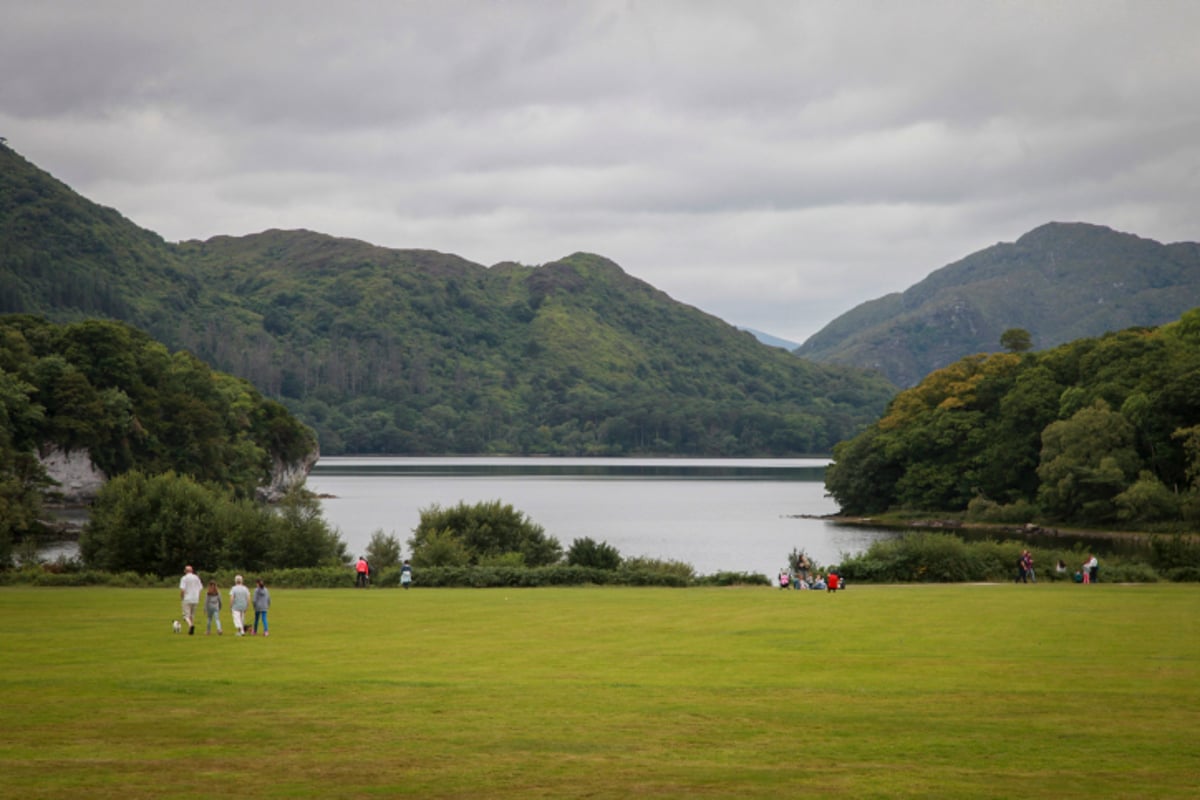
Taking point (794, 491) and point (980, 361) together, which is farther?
point (794, 491)

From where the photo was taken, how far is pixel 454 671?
82.4 feet

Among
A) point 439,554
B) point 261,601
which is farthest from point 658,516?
point 261,601

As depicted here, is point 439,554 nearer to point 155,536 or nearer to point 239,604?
point 155,536

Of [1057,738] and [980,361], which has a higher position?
[980,361]

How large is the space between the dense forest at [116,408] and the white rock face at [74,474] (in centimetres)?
69

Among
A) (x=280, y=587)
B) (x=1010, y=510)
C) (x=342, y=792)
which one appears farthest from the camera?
(x=1010, y=510)

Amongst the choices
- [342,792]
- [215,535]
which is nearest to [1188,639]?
[342,792]

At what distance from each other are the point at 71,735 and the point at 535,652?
470 inches

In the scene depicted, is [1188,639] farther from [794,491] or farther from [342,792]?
[794,491]

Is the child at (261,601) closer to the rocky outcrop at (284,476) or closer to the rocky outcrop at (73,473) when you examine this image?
the rocky outcrop at (73,473)

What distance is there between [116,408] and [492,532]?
6800 centimetres

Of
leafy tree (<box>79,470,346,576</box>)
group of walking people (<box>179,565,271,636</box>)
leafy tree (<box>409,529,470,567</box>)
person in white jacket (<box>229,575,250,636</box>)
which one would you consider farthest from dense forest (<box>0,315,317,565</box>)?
person in white jacket (<box>229,575,250,636</box>)

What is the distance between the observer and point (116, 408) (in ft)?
388

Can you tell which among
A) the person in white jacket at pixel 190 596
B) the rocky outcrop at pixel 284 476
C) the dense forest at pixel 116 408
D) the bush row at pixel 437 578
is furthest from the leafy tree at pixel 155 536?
the rocky outcrop at pixel 284 476
